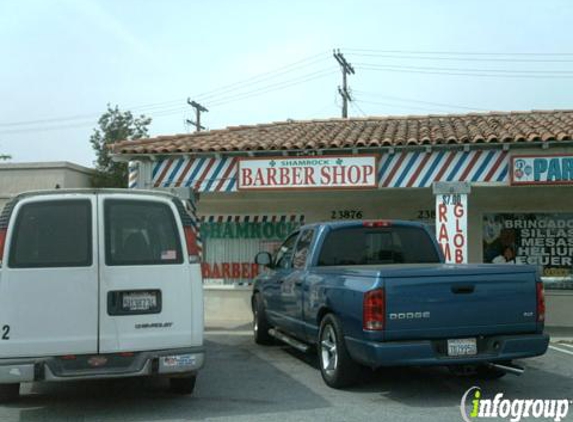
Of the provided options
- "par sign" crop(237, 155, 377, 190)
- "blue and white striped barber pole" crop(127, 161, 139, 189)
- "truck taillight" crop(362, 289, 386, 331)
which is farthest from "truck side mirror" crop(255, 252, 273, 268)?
"blue and white striped barber pole" crop(127, 161, 139, 189)

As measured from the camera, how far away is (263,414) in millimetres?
6199

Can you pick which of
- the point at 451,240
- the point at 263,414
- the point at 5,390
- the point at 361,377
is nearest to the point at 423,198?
the point at 451,240

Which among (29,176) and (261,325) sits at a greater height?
(29,176)

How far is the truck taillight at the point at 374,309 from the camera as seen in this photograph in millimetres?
6270

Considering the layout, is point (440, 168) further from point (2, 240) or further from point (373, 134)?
point (2, 240)

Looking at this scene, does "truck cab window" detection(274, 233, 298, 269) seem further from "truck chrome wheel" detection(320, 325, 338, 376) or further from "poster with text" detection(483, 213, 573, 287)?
"poster with text" detection(483, 213, 573, 287)

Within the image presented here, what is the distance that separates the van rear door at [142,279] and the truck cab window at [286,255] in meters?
3.08

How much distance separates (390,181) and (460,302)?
5.84m

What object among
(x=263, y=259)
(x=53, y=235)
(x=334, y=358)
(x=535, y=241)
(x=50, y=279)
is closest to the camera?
(x=50, y=279)

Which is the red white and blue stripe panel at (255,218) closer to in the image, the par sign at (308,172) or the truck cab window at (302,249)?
the par sign at (308,172)

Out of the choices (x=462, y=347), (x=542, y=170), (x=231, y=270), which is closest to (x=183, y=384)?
(x=462, y=347)

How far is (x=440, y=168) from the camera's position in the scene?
39.4ft

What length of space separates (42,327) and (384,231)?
14.0ft

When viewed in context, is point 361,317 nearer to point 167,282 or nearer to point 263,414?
point 263,414
